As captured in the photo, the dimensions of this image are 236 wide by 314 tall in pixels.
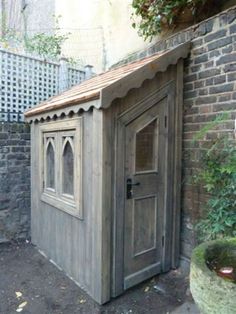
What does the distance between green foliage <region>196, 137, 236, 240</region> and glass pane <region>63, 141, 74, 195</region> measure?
1.55 m

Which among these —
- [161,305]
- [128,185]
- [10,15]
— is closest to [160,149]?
[128,185]

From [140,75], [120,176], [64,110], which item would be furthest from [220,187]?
[64,110]

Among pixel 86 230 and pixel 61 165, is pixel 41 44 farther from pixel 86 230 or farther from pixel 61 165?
pixel 86 230

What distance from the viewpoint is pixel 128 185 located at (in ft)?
10.1

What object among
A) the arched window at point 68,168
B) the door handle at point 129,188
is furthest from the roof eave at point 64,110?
the door handle at point 129,188

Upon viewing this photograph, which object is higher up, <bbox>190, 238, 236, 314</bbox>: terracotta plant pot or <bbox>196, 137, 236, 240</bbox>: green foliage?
<bbox>196, 137, 236, 240</bbox>: green foliage

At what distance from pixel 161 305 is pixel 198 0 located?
3.63 m

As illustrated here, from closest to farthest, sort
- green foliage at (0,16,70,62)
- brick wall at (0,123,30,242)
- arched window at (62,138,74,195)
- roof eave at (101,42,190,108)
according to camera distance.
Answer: roof eave at (101,42,190,108) < arched window at (62,138,74,195) < brick wall at (0,123,30,242) < green foliage at (0,16,70,62)

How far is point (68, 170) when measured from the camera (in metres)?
3.62

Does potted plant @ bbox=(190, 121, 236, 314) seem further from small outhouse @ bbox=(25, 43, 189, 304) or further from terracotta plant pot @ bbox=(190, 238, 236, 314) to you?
small outhouse @ bbox=(25, 43, 189, 304)

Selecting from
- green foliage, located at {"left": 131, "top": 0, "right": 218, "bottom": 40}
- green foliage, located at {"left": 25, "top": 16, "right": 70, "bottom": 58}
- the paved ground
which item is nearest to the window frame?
the paved ground

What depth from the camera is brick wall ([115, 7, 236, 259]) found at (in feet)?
9.93

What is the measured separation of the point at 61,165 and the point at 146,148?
1.19 metres

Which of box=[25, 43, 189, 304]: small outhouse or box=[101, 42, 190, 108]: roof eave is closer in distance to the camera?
box=[101, 42, 190, 108]: roof eave
